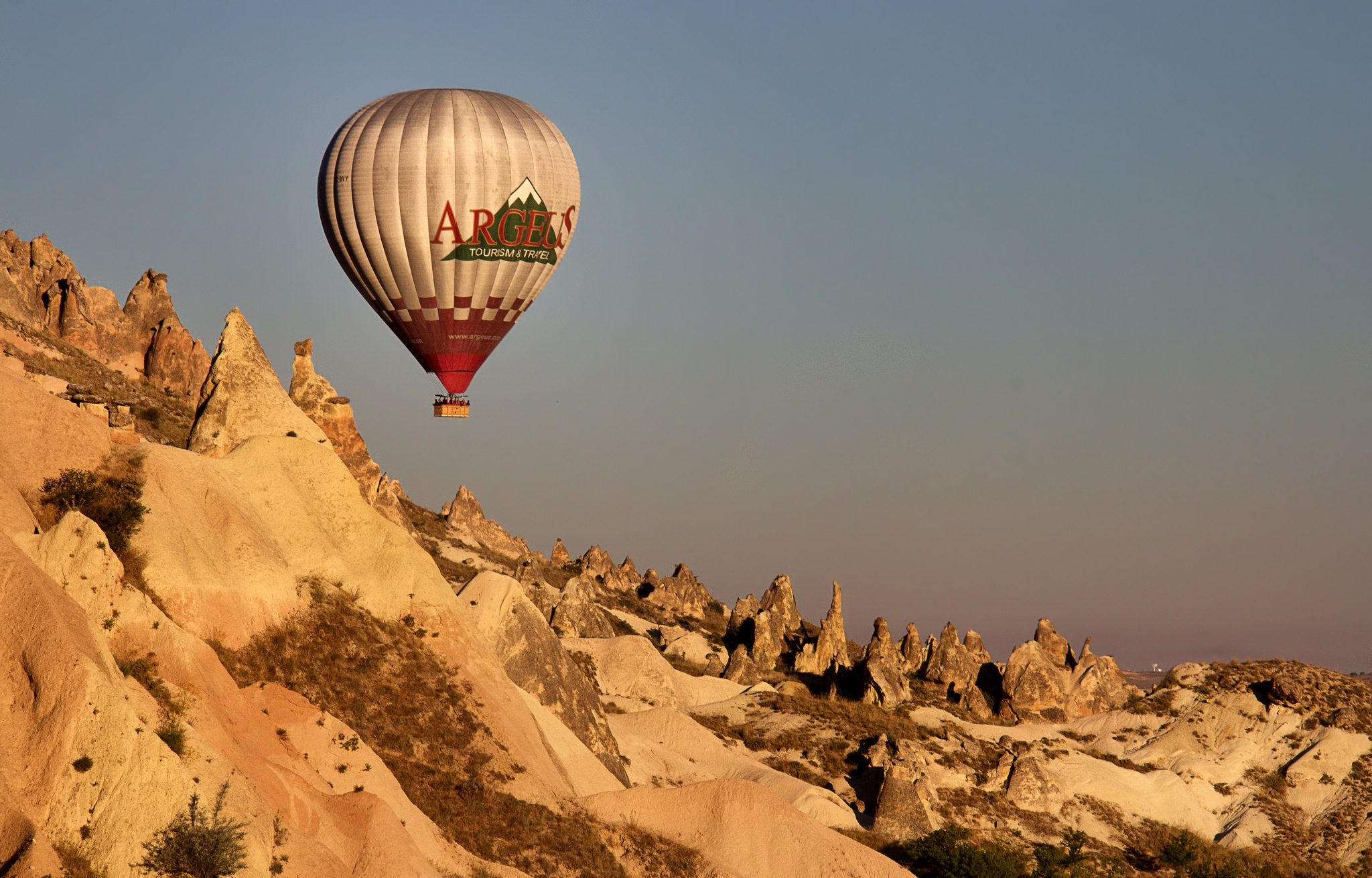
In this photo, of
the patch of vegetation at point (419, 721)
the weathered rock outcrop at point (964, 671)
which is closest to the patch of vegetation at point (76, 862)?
the patch of vegetation at point (419, 721)

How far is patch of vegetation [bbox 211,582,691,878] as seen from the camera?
3297 cm

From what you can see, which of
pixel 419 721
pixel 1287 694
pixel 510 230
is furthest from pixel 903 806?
pixel 1287 694

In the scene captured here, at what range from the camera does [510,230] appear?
201 feet

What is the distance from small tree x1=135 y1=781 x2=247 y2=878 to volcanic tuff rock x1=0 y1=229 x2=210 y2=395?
69499 millimetres

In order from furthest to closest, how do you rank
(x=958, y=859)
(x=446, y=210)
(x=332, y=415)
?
(x=332, y=415) < (x=446, y=210) < (x=958, y=859)

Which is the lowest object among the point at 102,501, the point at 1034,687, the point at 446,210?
the point at 102,501

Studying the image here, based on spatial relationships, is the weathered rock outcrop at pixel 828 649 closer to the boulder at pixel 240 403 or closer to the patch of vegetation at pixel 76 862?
the boulder at pixel 240 403

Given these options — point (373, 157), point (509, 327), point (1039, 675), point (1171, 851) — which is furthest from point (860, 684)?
point (373, 157)

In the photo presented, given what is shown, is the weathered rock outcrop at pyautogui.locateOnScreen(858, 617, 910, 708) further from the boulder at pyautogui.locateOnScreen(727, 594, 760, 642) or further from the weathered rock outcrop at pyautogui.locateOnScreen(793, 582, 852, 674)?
the boulder at pyautogui.locateOnScreen(727, 594, 760, 642)

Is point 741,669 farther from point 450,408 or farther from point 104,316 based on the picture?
point 104,316

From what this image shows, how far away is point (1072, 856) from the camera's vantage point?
54000mm

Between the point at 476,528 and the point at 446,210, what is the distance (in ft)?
169

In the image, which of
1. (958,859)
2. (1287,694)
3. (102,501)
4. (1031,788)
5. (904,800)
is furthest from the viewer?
(1287,694)

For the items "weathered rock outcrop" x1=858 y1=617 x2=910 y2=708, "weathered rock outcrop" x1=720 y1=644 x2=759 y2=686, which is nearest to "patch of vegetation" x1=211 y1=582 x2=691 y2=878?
"weathered rock outcrop" x1=858 y1=617 x2=910 y2=708
